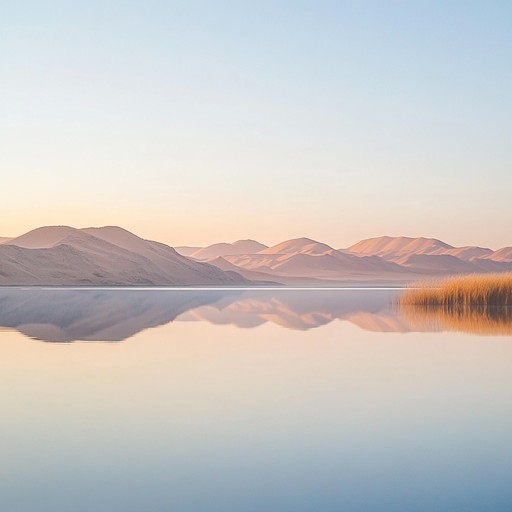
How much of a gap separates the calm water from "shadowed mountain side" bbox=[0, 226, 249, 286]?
5411cm

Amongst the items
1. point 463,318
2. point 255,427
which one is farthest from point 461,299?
point 255,427

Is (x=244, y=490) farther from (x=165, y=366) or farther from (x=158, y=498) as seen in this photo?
(x=165, y=366)

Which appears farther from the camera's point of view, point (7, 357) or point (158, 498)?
point (7, 357)

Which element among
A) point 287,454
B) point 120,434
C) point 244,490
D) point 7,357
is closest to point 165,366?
point 7,357

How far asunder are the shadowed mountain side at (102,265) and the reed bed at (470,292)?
45.4m

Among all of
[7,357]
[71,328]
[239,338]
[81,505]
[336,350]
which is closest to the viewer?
[81,505]

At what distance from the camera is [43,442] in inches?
194

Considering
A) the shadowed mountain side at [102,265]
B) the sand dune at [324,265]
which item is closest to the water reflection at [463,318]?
the shadowed mountain side at [102,265]

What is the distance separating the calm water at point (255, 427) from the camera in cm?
385

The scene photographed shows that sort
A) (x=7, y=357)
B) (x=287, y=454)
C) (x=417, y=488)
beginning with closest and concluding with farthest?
1. (x=417, y=488)
2. (x=287, y=454)
3. (x=7, y=357)

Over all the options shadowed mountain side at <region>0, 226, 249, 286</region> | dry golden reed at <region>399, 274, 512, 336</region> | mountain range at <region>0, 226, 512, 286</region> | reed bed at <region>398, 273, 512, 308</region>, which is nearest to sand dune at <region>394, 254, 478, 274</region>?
mountain range at <region>0, 226, 512, 286</region>

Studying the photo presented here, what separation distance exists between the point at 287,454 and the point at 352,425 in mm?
1061

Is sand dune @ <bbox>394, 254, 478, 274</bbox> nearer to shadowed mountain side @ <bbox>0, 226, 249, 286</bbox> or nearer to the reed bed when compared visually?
shadowed mountain side @ <bbox>0, 226, 249, 286</bbox>

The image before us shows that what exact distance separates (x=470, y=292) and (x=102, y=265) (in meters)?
59.1
